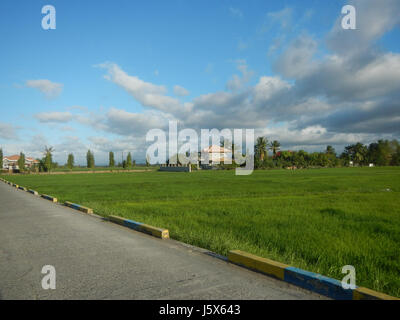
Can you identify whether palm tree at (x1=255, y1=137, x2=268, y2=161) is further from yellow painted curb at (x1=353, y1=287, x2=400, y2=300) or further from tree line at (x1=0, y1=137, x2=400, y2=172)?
yellow painted curb at (x1=353, y1=287, x2=400, y2=300)

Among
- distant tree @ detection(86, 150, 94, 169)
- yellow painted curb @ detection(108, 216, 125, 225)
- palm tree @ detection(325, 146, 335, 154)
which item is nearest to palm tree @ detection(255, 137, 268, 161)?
palm tree @ detection(325, 146, 335, 154)

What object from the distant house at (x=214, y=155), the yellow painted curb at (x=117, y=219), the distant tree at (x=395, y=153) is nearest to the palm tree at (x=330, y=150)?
the distant tree at (x=395, y=153)

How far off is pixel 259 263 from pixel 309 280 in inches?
35.0

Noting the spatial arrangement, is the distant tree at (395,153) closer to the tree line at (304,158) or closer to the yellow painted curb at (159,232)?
the tree line at (304,158)

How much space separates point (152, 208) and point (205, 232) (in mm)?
5180

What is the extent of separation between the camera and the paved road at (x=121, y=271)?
369cm

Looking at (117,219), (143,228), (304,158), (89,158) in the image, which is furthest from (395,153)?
(143,228)

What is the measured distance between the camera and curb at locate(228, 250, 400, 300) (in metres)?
A: 3.48

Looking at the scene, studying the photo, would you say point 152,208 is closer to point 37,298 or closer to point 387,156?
point 37,298

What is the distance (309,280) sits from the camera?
155 inches

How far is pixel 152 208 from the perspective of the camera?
466 inches

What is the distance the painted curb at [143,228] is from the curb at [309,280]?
249 centimetres
